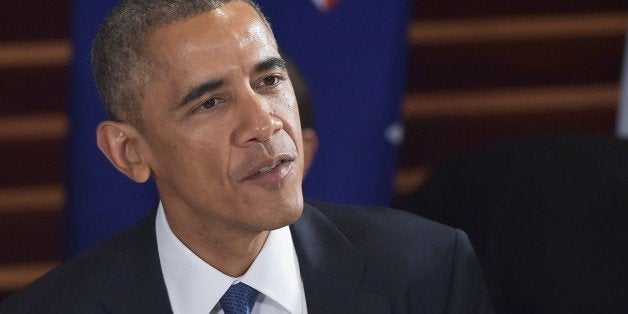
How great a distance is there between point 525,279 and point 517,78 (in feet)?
5.93

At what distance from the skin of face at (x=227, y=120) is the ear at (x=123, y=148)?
6cm

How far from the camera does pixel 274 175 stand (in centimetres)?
194

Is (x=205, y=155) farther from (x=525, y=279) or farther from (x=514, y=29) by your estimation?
(x=514, y=29)

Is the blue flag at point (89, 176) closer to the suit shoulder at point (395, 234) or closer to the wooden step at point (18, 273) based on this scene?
the wooden step at point (18, 273)

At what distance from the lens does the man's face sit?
1940 mm

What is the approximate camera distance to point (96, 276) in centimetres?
214

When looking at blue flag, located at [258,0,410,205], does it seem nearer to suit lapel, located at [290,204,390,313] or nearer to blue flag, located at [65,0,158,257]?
blue flag, located at [65,0,158,257]

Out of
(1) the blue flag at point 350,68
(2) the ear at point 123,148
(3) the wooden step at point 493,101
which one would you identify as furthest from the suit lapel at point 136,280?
(3) the wooden step at point 493,101

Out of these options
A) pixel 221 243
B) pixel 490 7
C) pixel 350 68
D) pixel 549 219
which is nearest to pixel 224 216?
Result: pixel 221 243

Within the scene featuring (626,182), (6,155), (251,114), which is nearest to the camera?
(251,114)

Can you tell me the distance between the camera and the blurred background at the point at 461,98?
3998mm

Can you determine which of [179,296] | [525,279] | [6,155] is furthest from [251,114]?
[6,155]

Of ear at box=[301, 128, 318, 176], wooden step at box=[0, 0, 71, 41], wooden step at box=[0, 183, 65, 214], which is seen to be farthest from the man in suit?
wooden step at box=[0, 183, 65, 214]

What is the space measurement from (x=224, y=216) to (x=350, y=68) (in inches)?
46.8
